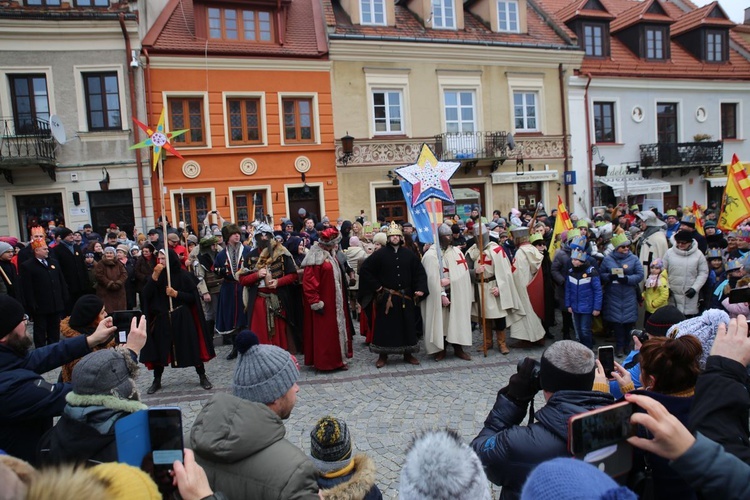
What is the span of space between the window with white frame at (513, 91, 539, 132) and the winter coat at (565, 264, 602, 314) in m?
14.4

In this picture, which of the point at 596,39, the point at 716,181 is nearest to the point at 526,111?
the point at 596,39

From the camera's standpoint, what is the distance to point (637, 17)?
22.6 meters

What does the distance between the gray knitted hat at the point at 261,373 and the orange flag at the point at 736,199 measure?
30.1ft

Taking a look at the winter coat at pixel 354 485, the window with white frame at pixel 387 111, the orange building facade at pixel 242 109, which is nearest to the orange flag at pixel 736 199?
the winter coat at pixel 354 485

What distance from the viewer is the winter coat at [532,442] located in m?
2.18

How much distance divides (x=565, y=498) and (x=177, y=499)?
4.05 feet

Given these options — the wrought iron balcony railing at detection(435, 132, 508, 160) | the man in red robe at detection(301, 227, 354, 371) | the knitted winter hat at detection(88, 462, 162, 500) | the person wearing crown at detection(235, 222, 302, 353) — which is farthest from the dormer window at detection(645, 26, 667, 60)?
the knitted winter hat at detection(88, 462, 162, 500)

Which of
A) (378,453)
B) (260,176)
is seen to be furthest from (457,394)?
(260,176)

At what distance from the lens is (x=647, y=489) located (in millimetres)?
2096

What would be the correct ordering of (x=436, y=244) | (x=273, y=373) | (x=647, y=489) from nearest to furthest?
(x=647, y=489), (x=273, y=373), (x=436, y=244)

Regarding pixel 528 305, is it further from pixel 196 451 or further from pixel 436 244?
pixel 196 451

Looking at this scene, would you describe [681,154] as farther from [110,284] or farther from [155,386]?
[155,386]

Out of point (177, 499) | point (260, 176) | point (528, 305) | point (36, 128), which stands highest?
point (36, 128)

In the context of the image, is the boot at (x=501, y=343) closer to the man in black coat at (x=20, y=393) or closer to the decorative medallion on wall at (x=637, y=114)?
the man in black coat at (x=20, y=393)
